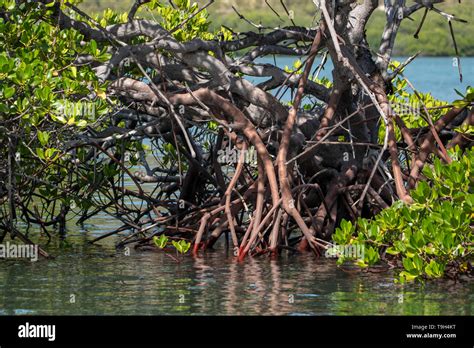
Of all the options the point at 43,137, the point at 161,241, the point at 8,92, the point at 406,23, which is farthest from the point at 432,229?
the point at 406,23

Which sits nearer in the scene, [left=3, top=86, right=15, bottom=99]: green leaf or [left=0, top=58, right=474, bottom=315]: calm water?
[left=0, top=58, right=474, bottom=315]: calm water

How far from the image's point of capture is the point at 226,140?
34.2 ft

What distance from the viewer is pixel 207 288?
8.24 meters

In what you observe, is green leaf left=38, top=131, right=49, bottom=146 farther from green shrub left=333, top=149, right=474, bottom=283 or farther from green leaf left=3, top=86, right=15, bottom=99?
green shrub left=333, top=149, right=474, bottom=283

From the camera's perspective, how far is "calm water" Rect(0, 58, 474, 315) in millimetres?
7523

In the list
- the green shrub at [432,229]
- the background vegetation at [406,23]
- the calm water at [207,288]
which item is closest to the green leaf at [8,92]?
the calm water at [207,288]

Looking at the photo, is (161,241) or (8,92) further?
(161,241)

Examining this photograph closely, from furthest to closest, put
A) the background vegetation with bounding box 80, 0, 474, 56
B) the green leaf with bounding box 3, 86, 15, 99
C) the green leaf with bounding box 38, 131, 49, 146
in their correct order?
the background vegetation with bounding box 80, 0, 474, 56 → the green leaf with bounding box 38, 131, 49, 146 → the green leaf with bounding box 3, 86, 15, 99

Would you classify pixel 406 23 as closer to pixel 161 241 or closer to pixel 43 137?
pixel 161 241

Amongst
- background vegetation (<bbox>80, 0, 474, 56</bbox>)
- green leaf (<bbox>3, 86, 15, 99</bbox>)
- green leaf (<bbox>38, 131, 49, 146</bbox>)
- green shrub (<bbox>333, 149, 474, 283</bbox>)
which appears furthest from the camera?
background vegetation (<bbox>80, 0, 474, 56</bbox>)

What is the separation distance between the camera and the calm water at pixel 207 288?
24.7 ft

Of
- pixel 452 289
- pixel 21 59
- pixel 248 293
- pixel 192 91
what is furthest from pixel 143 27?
pixel 452 289

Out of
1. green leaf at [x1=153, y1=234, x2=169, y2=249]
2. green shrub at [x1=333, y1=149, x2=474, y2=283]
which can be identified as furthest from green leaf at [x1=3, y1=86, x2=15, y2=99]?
green shrub at [x1=333, y1=149, x2=474, y2=283]
